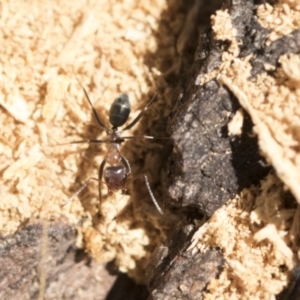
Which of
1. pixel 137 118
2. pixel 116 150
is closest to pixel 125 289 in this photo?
pixel 116 150

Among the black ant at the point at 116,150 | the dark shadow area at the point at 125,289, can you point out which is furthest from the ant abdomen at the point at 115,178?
the dark shadow area at the point at 125,289

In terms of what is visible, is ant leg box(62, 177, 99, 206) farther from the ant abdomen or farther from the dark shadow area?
the dark shadow area

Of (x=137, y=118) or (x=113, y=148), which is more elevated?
(x=137, y=118)

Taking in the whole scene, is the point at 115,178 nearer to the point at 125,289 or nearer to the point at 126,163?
the point at 126,163

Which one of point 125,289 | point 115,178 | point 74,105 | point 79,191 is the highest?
point 74,105

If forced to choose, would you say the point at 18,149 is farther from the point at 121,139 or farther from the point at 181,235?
the point at 181,235

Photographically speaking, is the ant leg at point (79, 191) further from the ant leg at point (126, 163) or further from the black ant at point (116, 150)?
the ant leg at point (126, 163)

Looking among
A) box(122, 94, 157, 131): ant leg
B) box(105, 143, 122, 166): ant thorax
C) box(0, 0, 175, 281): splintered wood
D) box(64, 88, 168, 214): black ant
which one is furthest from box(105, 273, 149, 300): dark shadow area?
box(122, 94, 157, 131): ant leg

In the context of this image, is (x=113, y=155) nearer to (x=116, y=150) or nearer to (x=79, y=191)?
(x=116, y=150)

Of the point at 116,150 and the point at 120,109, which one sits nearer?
the point at 120,109
